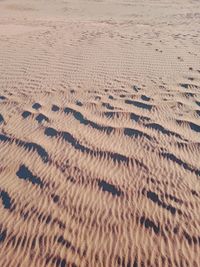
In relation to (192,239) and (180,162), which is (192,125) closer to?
(180,162)

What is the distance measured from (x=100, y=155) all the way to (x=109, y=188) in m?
0.83

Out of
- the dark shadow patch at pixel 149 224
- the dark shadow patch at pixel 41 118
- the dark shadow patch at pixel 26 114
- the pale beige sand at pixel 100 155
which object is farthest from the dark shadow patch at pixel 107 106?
the dark shadow patch at pixel 149 224

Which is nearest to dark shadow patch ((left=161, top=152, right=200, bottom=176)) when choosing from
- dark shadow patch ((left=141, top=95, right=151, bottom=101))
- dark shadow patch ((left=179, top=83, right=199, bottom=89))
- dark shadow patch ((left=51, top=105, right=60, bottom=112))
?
dark shadow patch ((left=141, top=95, right=151, bottom=101))

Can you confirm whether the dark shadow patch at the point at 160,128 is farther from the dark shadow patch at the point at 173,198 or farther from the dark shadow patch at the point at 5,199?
the dark shadow patch at the point at 5,199

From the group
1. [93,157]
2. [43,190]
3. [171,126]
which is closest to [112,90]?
[171,126]

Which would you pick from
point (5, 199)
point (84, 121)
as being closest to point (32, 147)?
point (84, 121)

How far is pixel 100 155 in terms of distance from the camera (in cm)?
572

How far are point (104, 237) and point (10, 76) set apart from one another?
6180 mm

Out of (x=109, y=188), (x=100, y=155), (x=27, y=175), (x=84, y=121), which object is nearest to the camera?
(x=109, y=188)

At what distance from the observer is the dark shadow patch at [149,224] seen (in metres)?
4.30

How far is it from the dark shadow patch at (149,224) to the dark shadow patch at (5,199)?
1.79 m

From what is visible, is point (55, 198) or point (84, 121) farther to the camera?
point (84, 121)

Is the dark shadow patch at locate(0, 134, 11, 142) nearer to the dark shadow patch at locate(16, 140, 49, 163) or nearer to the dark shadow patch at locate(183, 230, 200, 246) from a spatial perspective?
the dark shadow patch at locate(16, 140, 49, 163)

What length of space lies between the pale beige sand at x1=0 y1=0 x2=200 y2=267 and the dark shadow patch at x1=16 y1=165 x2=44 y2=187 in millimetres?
16
